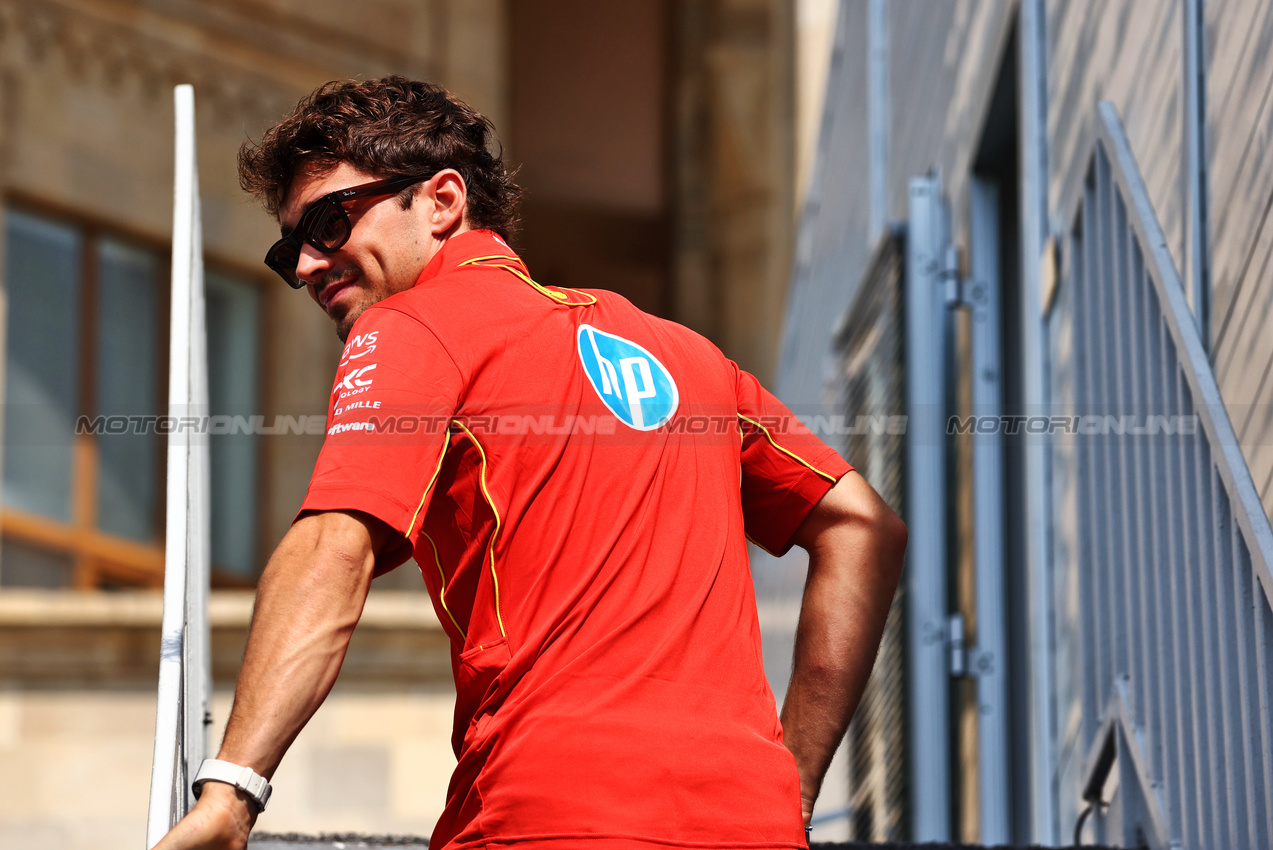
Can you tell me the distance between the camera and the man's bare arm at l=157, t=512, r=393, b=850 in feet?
4.71

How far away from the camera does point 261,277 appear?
45.5ft

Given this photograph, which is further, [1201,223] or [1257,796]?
[1201,223]

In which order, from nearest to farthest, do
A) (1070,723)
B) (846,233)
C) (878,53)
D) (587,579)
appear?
(587,579) < (1070,723) < (878,53) < (846,233)

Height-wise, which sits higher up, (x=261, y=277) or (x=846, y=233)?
(x=261, y=277)

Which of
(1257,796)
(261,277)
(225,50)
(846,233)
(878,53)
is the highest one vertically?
(225,50)

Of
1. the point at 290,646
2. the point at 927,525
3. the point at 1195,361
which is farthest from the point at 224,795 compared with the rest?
the point at 927,525

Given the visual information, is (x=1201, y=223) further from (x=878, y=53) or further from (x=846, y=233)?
(x=846, y=233)

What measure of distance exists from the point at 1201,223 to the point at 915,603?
2143 mm

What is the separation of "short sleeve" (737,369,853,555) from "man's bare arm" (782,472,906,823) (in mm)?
23

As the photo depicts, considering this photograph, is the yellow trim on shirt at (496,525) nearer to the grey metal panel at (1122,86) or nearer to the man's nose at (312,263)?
the man's nose at (312,263)

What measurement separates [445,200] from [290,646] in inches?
30.9

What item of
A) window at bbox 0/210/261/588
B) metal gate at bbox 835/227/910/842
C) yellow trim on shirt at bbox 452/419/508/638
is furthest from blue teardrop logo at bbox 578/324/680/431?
window at bbox 0/210/261/588

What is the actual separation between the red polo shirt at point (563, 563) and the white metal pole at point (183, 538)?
14.9 inches

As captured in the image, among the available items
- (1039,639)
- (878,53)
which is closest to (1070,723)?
(1039,639)
